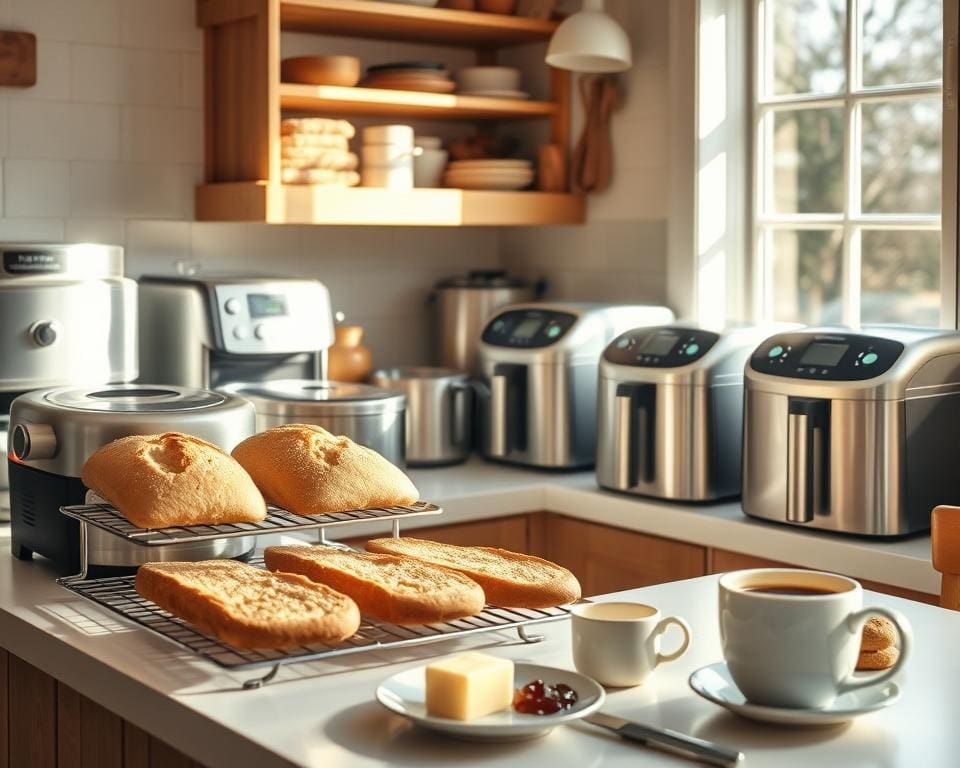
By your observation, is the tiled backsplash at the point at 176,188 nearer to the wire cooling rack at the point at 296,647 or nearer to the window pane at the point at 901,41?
the window pane at the point at 901,41

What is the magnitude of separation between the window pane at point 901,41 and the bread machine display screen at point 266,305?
4.35ft

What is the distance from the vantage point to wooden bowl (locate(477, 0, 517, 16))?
3.38 m

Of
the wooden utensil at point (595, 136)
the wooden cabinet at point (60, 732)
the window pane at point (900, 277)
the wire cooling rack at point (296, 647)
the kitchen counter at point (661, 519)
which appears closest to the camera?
the wire cooling rack at point (296, 647)

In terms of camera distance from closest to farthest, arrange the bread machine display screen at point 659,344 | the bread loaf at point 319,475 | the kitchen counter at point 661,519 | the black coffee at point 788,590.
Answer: the black coffee at point 788,590
the bread loaf at point 319,475
the kitchen counter at point 661,519
the bread machine display screen at point 659,344

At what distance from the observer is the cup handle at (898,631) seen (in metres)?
1.14

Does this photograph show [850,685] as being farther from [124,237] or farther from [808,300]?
[124,237]

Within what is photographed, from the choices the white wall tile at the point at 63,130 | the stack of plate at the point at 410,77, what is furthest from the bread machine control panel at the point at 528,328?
the white wall tile at the point at 63,130

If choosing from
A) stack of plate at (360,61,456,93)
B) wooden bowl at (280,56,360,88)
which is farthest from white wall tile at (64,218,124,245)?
stack of plate at (360,61,456,93)

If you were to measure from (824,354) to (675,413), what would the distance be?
0.33 metres

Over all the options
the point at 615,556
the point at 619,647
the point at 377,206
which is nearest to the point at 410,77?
the point at 377,206

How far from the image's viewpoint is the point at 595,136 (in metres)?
3.41

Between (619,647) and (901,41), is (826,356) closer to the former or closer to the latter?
(901,41)

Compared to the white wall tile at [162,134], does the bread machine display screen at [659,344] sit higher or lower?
lower

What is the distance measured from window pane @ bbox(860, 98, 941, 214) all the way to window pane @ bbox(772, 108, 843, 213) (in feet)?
0.26
